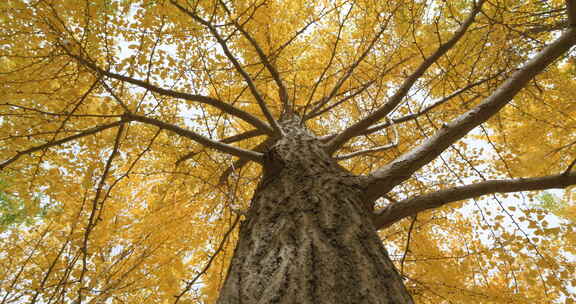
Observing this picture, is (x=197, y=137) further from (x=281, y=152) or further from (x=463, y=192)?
(x=463, y=192)

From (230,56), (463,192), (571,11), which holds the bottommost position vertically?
(463,192)

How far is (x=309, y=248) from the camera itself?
1117mm

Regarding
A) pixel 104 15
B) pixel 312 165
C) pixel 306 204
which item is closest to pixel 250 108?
pixel 104 15

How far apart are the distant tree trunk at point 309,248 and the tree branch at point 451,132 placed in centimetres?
15

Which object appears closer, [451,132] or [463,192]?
[463,192]

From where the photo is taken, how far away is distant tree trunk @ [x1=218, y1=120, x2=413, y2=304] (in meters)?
0.95

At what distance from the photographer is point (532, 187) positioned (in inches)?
57.3

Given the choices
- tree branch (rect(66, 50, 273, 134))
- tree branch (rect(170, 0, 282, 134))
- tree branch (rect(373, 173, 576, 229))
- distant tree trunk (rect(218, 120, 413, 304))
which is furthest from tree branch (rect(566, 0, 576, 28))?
tree branch (rect(66, 50, 273, 134))

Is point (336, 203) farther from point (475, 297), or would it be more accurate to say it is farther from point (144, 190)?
point (144, 190)

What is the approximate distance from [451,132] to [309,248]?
1101 millimetres

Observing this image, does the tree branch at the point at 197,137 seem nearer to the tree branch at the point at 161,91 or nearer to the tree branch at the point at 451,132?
the tree branch at the point at 161,91

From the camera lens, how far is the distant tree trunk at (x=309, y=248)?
3.12ft

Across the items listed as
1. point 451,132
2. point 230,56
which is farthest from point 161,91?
point 451,132

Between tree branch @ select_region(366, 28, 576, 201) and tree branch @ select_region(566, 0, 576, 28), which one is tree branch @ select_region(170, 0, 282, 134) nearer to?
tree branch @ select_region(366, 28, 576, 201)
